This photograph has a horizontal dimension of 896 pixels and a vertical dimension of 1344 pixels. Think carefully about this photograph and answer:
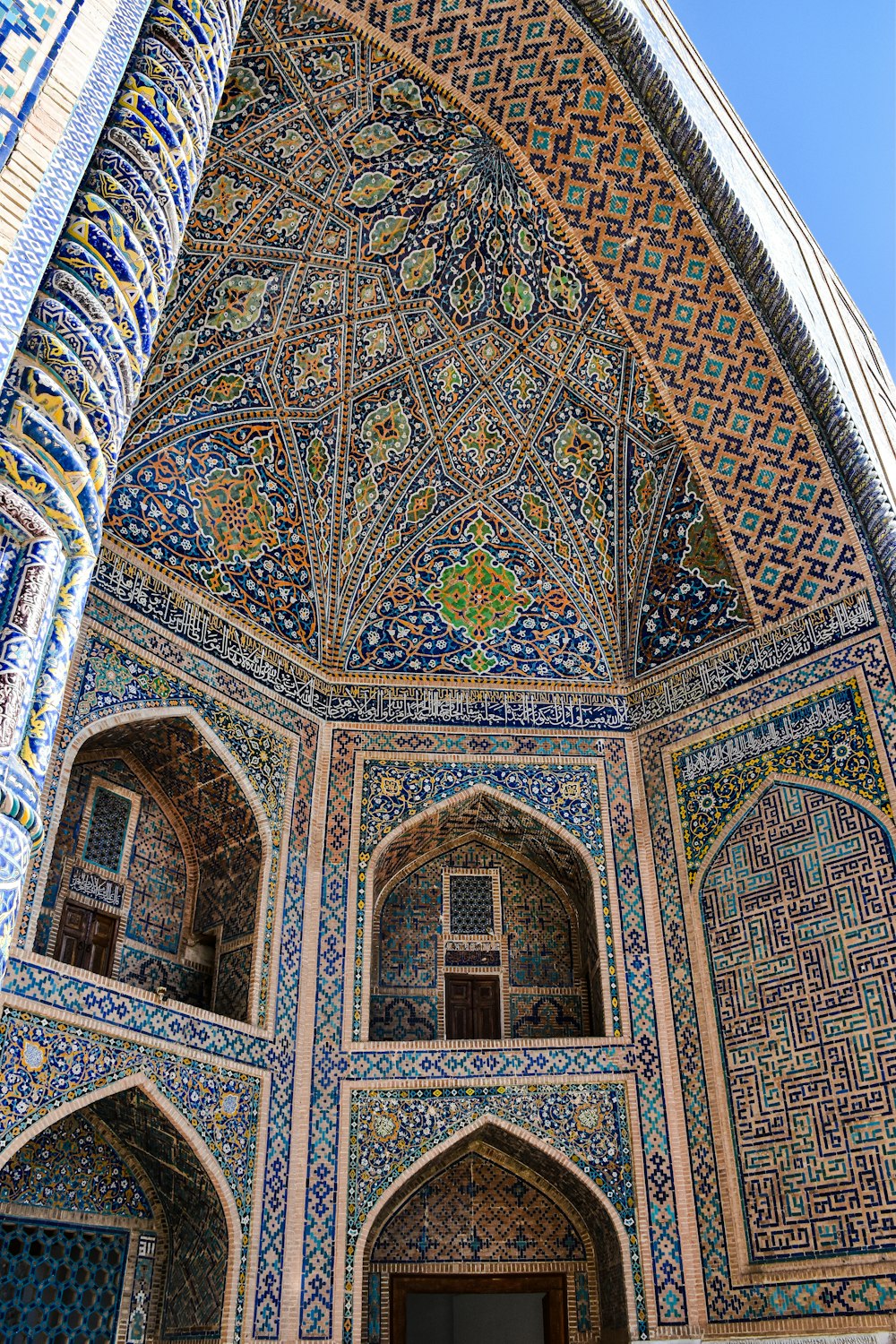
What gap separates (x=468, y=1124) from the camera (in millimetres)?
6336

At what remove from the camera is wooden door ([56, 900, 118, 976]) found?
6117 mm

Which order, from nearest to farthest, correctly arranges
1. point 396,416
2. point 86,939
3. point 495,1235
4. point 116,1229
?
point 116,1229, point 86,939, point 495,1235, point 396,416

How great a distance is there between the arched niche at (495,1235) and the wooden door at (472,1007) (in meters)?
0.68

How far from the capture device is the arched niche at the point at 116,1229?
5.56 metres

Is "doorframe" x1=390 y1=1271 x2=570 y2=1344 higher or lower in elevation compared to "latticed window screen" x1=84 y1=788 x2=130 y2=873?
lower

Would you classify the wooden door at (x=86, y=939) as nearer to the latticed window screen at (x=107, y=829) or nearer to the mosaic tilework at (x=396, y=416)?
the latticed window screen at (x=107, y=829)

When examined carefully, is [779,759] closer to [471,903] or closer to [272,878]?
[471,903]

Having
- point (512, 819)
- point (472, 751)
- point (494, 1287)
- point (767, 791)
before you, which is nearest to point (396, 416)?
point (472, 751)

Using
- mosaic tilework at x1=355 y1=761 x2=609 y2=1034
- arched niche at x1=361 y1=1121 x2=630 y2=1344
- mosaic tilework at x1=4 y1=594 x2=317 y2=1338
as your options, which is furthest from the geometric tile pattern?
mosaic tilework at x1=355 y1=761 x2=609 y2=1034

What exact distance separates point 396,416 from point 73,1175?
4.86 meters

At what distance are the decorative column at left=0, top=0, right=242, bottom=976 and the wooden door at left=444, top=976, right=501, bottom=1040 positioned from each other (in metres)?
5.26

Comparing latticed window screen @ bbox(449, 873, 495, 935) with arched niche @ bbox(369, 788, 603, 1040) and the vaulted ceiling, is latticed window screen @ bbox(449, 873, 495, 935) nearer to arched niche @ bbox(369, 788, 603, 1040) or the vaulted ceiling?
arched niche @ bbox(369, 788, 603, 1040)

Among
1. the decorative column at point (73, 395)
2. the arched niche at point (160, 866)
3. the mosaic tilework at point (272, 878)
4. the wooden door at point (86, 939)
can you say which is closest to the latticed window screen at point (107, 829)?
the arched niche at point (160, 866)

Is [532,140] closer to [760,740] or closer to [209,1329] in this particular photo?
[760,740]
